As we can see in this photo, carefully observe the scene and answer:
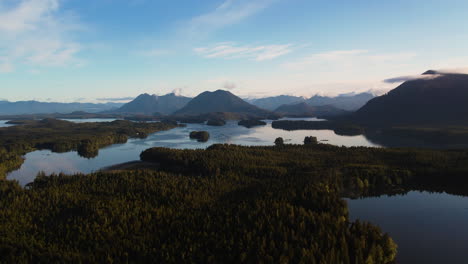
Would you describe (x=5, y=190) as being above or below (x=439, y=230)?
above

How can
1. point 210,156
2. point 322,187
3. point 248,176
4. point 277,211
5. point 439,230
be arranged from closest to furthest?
point 277,211
point 439,230
point 322,187
point 248,176
point 210,156

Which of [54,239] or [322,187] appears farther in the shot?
[322,187]

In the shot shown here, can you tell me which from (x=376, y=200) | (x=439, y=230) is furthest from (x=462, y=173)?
(x=439, y=230)

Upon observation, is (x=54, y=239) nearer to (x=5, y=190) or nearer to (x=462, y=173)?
(x=5, y=190)

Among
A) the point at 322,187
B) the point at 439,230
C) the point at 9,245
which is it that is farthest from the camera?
the point at 322,187

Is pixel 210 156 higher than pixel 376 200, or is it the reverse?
pixel 210 156

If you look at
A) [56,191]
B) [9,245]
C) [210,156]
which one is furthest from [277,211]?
[210,156]

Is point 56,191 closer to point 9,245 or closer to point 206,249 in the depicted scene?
point 9,245
